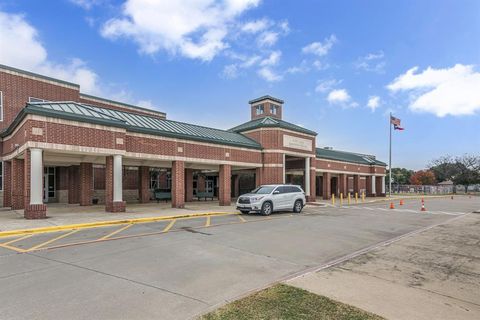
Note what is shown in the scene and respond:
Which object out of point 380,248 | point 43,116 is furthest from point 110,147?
point 380,248

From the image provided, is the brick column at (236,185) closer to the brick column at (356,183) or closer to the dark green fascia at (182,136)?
the dark green fascia at (182,136)

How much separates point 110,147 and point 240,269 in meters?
13.1

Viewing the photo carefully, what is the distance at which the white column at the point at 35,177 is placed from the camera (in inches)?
575

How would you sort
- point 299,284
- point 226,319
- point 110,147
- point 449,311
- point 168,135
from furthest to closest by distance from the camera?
1. point 168,135
2. point 110,147
3. point 299,284
4. point 449,311
5. point 226,319

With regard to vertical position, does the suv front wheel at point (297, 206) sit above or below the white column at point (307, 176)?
below

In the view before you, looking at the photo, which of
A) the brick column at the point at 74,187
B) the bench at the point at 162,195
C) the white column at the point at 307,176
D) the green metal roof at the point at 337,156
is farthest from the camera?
the green metal roof at the point at 337,156

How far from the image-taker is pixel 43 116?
49.4 feet

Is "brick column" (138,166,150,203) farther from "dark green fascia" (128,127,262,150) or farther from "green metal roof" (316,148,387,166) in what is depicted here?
"green metal roof" (316,148,387,166)

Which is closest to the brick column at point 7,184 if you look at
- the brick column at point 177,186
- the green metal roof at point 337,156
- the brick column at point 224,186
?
the brick column at point 177,186

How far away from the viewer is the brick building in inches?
610

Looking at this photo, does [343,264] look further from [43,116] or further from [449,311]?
[43,116]

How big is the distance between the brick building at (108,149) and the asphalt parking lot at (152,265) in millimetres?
5862

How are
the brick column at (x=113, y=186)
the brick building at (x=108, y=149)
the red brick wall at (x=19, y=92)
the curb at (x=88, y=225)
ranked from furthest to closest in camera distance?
1. the red brick wall at (x=19, y=92)
2. the brick column at (x=113, y=186)
3. the brick building at (x=108, y=149)
4. the curb at (x=88, y=225)

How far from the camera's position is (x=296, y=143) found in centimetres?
2952
